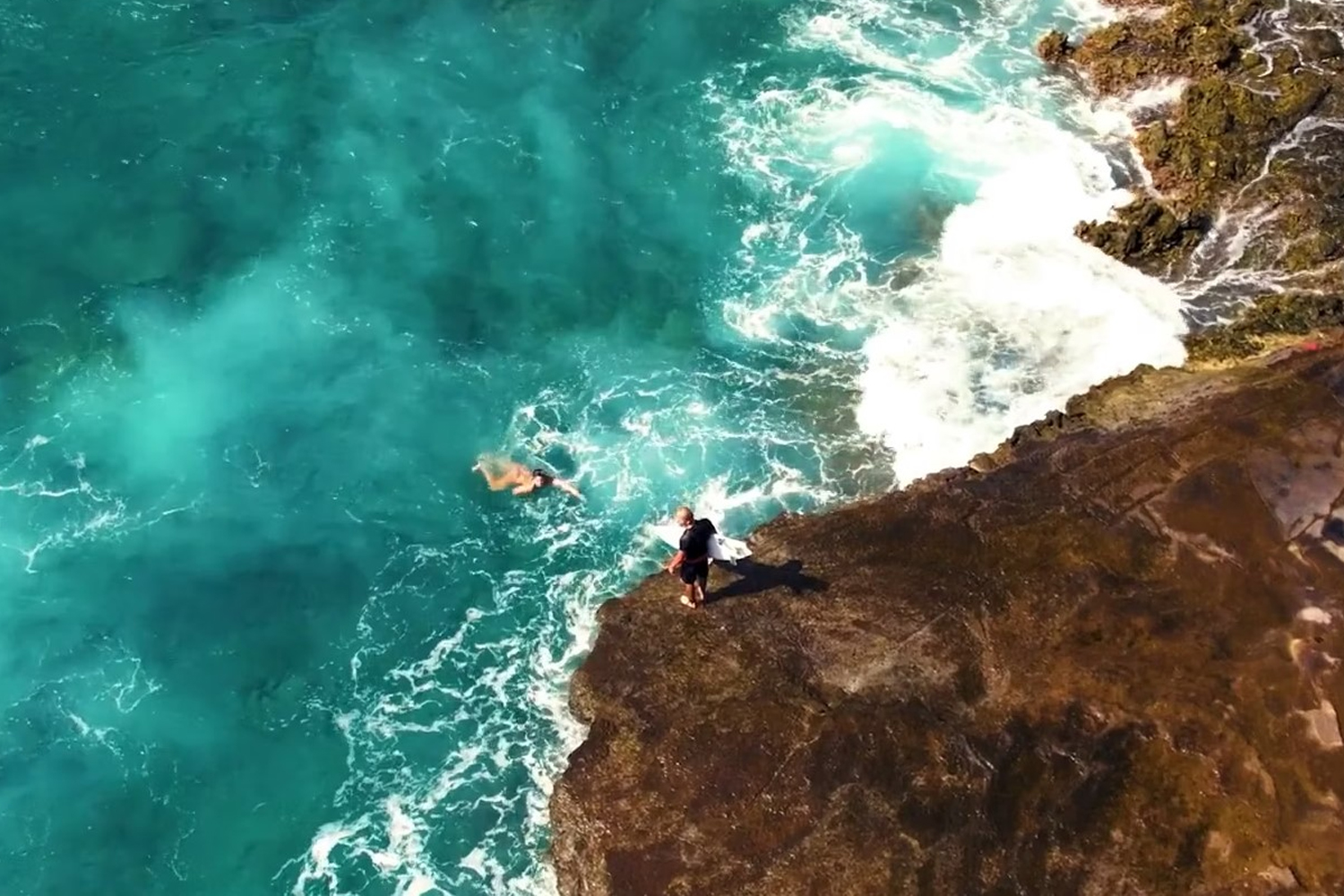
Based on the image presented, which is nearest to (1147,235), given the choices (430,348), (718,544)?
(718,544)

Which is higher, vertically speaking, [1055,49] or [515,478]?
[1055,49]

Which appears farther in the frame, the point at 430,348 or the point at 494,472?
the point at 430,348

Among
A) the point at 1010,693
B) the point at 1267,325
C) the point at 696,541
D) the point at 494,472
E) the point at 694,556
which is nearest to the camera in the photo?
the point at 1010,693

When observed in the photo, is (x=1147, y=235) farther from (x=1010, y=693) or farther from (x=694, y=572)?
(x=694, y=572)

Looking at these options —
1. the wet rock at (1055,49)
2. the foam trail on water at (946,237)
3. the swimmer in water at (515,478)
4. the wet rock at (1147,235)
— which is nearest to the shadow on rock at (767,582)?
the swimmer in water at (515,478)

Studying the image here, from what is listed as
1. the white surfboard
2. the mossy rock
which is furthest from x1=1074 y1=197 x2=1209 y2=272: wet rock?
the white surfboard

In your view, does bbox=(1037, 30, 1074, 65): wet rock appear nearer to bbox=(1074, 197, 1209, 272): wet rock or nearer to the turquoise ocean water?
the turquoise ocean water
